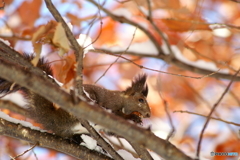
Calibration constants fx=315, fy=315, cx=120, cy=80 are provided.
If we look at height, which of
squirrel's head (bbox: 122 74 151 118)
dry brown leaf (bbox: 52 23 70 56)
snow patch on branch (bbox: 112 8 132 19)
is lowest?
dry brown leaf (bbox: 52 23 70 56)

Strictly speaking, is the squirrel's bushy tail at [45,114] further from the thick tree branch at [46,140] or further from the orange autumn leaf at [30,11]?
the orange autumn leaf at [30,11]

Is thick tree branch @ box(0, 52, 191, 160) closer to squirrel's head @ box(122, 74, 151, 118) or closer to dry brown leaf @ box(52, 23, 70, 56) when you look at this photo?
dry brown leaf @ box(52, 23, 70, 56)

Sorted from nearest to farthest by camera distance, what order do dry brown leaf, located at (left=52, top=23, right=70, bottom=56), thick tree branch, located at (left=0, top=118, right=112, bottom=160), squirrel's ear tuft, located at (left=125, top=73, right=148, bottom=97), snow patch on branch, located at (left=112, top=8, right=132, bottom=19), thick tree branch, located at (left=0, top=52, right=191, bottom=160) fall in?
thick tree branch, located at (left=0, top=52, right=191, bottom=160) → dry brown leaf, located at (left=52, top=23, right=70, bottom=56) → thick tree branch, located at (left=0, top=118, right=112, bottom=160) → squirrel's ear tuft, located at (left=125, top=73, right=148, bottom=97) → snow patch on branch, located at (left=112, top=8, right=132, bottom=19)

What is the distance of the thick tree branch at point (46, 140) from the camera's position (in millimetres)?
2217

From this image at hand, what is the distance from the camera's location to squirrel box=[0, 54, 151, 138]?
2.68 metres

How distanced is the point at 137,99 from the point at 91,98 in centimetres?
52

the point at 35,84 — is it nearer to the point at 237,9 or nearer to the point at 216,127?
the point at 237,9

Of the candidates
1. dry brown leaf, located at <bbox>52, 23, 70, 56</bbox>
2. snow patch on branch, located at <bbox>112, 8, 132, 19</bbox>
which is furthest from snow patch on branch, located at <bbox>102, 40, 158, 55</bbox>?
dry brown leaf, located at <bbox>52, 23, 70, 56</bbox>

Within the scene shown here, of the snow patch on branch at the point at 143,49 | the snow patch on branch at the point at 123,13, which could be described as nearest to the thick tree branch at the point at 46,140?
the snow patch on branch at the point at 143,49

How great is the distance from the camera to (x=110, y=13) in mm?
3385

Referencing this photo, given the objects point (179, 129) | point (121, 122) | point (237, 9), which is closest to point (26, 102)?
point (121, 122)

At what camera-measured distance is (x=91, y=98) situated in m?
2.95

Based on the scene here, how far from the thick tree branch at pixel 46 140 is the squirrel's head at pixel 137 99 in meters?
0.91

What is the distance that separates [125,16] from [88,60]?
150 centimetres
